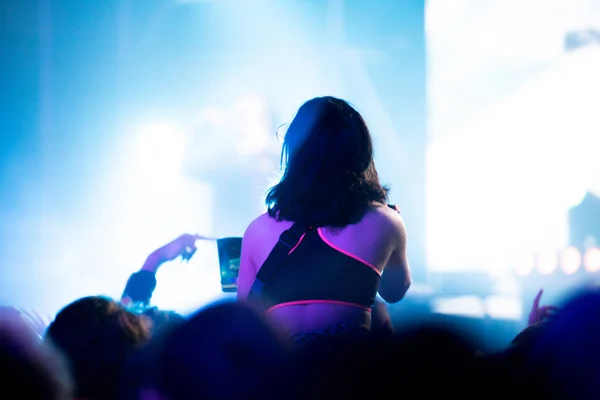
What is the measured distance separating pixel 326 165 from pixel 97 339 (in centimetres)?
75

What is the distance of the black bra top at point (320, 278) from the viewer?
4.43 ft

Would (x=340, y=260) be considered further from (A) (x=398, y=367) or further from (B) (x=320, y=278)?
(A) (x=398, y=367)

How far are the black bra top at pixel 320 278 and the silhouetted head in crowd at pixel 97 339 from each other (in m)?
0.38

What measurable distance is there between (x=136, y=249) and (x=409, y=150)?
1.99 meters

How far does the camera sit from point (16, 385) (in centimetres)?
59

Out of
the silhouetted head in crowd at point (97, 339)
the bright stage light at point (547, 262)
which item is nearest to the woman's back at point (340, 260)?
the silhouetted head in crowd at point (97, 339)

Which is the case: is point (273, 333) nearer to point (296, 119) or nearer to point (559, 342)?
point (559, 342)

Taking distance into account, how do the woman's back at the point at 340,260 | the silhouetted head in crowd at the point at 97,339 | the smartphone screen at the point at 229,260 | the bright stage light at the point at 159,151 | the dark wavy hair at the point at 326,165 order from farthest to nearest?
the bright stage light at the point at 159,151
the smartphone screen at the point at 229,260
the dark wavy hair at the point at 326,165
the woman's back at the point at 340,260
the silhouetted head in crowd at the point at 97,339

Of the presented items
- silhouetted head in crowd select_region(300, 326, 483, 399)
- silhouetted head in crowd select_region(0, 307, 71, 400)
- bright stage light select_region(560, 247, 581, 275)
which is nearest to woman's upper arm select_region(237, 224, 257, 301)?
silhouetted head in crowd select_region(300, 326, 483, 399)

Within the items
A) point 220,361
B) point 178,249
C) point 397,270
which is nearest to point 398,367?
point 220,361

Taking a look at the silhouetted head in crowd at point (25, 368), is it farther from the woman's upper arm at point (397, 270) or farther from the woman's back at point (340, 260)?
the woman's upper arm at point (397, 270)

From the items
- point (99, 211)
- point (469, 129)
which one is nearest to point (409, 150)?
point (469, 129)

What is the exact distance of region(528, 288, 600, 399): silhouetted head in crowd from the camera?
0.74 metres

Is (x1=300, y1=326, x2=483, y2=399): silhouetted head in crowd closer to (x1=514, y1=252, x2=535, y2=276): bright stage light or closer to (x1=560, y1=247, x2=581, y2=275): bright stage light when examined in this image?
(x1=514, y1=252, x2=535, y2=276): bright stage light
